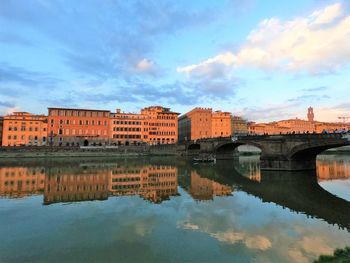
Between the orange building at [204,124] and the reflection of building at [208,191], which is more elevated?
the orange building at [204,124]

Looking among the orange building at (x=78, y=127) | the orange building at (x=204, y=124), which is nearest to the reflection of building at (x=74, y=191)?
the orange building at (x=78, y=127)

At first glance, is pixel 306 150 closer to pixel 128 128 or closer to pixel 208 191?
pixel 208 191

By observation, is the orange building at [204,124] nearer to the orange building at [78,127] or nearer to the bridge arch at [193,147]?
the bridge arch at [193,147]

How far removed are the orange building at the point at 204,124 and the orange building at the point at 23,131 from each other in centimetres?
7664

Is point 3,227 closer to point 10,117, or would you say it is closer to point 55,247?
point 55,247

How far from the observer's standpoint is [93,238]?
580 inches

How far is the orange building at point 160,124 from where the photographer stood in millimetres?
133875

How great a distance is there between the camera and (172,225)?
17.2 m

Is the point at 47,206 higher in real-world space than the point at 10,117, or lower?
lower

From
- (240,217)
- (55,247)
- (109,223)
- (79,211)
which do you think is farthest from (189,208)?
(55,247)

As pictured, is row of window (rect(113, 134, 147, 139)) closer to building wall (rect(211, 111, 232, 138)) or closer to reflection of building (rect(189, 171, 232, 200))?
building wall (rect(211, 111, 232, 138))

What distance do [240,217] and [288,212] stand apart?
4.53 m

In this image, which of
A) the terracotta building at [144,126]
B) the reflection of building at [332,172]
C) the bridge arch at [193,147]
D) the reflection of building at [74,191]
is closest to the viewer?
the reflection of building at [74,191]

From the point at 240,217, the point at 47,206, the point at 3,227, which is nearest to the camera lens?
the point at 3,227
